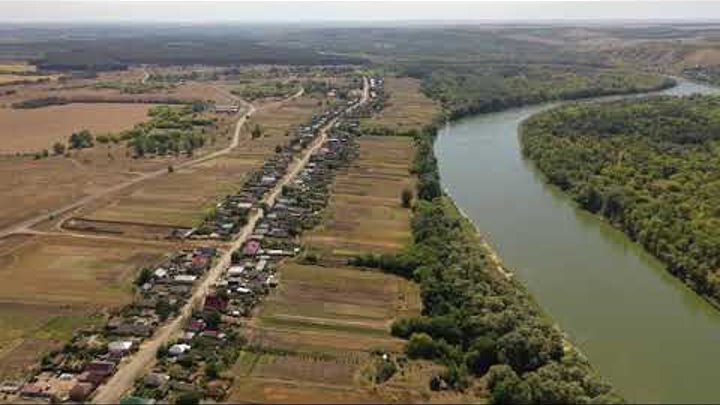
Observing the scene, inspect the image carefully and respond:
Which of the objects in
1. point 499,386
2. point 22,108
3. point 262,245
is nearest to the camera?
point 499,386

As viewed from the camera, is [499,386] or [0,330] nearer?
[499,386]

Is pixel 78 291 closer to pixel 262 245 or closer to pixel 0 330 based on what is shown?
pixel 0 330

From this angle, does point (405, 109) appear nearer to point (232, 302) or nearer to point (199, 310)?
point (232, 302)

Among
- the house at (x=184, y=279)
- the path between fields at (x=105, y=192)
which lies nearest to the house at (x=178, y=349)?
the house at (x=184, y=279)

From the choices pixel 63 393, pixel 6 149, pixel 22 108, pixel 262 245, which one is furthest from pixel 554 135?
pixel 22 108

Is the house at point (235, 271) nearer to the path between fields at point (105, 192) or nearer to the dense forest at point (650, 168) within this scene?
the path between fields at point (105, 192)

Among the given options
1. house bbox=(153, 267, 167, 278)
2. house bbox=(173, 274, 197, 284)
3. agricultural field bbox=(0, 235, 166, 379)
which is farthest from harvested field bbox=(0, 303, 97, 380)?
house bbox=(173, 274, 197, 284)
